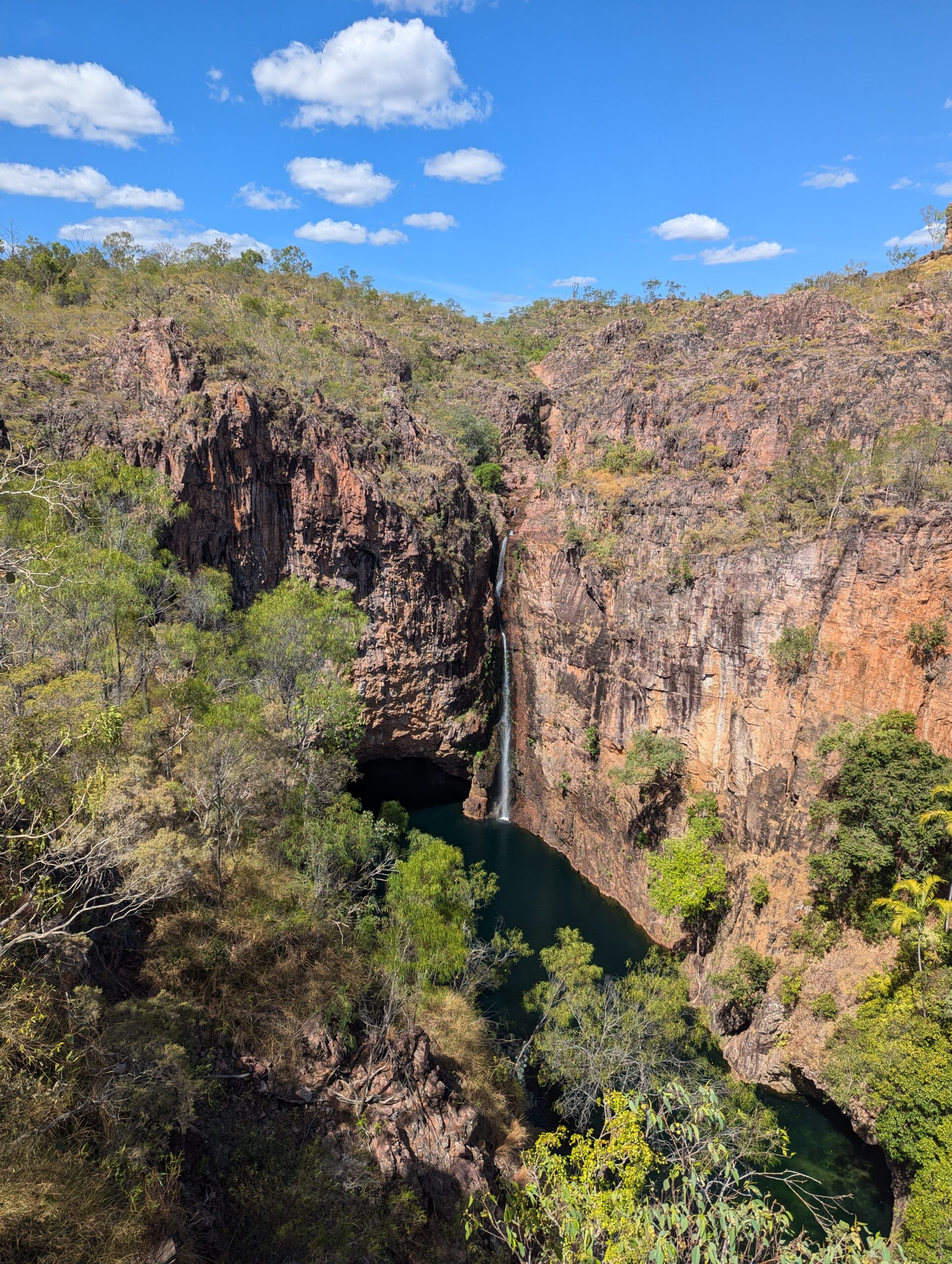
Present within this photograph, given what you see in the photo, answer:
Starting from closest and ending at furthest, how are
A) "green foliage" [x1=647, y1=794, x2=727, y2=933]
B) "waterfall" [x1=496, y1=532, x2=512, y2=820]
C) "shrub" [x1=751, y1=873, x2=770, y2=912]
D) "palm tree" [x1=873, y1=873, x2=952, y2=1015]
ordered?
"palm tree" [x1=873, y1=873, x2=952, y2=1015]
"shrub" [x1=751, y1=873, x2=770, y2=912]
"green foliage" [x1=647, y1=794, x2=727, y2=933]
"waterfall" [x1=496, y1=532, x2=512, y2=820]

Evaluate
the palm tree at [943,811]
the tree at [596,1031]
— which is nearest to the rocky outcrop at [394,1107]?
the tree at [596,1031]

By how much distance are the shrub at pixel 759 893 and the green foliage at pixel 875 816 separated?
1.83 metres

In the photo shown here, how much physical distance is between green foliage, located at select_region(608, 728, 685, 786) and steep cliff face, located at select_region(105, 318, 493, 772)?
1021 centimetres

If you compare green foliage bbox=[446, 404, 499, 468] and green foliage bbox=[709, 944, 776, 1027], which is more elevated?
green foliage bbox=[446, 404, 499, 468]

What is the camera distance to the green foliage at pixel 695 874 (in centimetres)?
2383

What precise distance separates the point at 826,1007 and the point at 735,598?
13.6 metres

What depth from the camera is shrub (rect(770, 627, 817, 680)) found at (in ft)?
74.1

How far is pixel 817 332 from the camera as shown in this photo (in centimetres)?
4194

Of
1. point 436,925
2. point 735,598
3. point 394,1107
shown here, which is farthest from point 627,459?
point 394,1107

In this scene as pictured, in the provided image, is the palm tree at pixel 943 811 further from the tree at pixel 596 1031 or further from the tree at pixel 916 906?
the tree at pixel 596 1031

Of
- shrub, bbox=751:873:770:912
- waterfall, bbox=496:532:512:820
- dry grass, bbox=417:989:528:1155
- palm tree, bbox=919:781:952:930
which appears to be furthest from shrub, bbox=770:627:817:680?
waterfall, bbox=496:532:512:820

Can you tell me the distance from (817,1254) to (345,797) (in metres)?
15.9

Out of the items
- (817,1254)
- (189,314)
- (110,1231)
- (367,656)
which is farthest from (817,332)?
(110,1231)

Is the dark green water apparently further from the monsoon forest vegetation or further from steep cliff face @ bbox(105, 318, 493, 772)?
steep cliff face @ bbox(105, 318, 493, 772)
